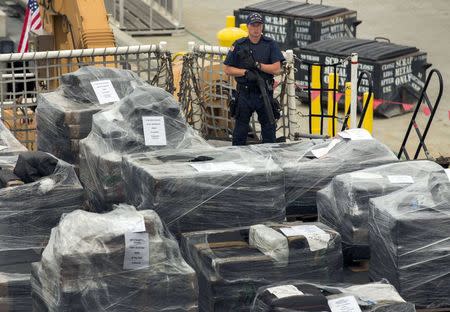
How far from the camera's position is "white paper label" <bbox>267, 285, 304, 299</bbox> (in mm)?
7620

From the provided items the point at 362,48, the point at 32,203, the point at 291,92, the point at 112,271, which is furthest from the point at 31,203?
the point at 362,48

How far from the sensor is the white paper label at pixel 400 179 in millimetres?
9352

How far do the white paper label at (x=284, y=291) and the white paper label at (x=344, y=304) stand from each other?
0.22 meters

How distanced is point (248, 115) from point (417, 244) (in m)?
4.07

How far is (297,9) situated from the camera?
71.4ft

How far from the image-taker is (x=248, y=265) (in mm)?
8281

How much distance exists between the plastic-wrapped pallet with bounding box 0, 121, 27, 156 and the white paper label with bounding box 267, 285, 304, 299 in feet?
11.2

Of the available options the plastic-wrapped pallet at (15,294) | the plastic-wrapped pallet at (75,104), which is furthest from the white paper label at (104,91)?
the plastic-wrapped pallet at (15,294)

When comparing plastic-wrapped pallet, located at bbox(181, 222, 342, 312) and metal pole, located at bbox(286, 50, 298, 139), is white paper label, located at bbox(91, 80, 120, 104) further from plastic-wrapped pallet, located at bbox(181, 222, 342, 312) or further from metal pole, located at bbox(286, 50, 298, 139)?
plastic-wrapped pallet, located at bbox(181, 222, 342, 312)

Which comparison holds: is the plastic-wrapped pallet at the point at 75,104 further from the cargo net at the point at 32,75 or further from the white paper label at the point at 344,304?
the white paper label at the point at 344,304

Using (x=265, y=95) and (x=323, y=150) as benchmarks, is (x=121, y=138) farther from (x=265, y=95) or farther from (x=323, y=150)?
(x=265, y=95)

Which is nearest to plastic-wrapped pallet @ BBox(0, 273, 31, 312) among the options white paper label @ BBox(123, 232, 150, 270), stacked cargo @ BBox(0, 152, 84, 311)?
stacked cargo @ BBox(0, 152, 84, 311)

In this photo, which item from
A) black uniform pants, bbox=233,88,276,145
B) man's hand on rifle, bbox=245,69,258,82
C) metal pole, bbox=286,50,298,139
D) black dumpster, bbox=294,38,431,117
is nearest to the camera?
man's hand on rifle, bbox=245,69,258,82

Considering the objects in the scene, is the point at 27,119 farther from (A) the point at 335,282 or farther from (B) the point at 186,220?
(A) the point at 335,282
